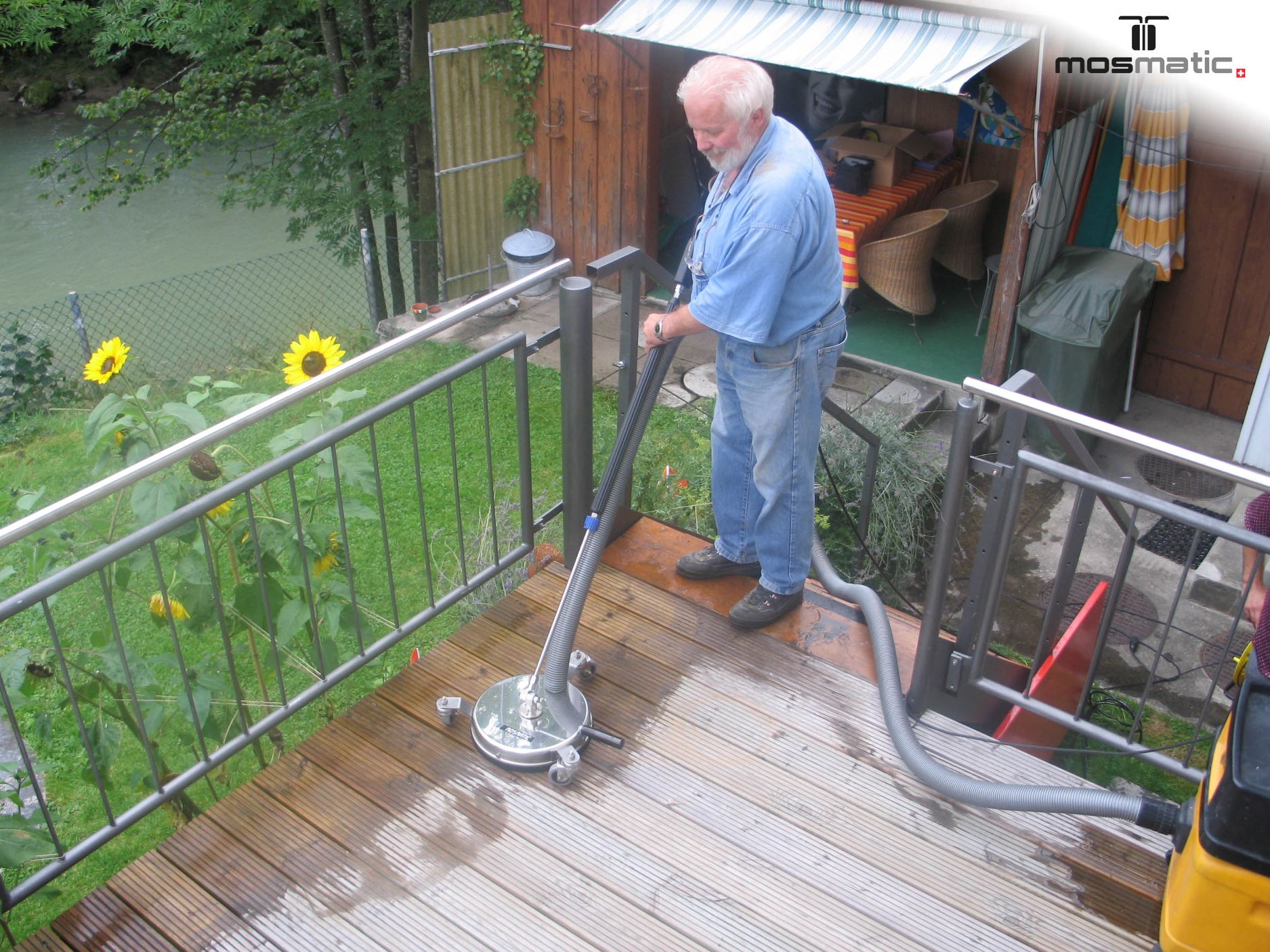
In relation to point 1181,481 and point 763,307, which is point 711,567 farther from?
point 1181,481

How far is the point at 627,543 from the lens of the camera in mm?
3633

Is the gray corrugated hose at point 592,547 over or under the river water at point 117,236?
over

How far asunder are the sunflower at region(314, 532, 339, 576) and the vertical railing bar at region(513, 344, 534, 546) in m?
0.56

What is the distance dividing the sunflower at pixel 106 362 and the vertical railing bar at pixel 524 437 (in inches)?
43.1

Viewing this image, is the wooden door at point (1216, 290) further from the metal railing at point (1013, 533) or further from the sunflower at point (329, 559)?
the sunflower at point (329, 559)

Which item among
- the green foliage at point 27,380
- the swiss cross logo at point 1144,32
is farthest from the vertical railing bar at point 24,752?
the green foliage at point 27,380

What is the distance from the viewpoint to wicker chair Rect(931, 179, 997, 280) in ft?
23.2

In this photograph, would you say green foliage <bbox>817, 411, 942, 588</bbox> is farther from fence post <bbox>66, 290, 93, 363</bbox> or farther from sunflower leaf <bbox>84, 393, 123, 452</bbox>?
fence post <bbox>66, 290, 93, 363</bbox>

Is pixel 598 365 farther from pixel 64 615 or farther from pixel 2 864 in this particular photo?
pixel 2 864

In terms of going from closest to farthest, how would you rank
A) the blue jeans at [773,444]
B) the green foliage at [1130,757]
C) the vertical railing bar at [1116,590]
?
the vertical railing bar at [1116,590]
the blue jeans at [773,444]
the green foliage at [1130,757]

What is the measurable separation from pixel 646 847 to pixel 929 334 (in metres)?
5.53

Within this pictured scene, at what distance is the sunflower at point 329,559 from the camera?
3.04 metres

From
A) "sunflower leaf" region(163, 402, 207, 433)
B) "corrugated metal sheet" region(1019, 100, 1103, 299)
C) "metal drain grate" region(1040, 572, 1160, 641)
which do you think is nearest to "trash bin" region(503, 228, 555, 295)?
"corrugated metal sheet" region(1019, 100, 1103, 299)

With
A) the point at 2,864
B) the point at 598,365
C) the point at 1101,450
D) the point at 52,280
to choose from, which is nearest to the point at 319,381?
the point at 2,864
